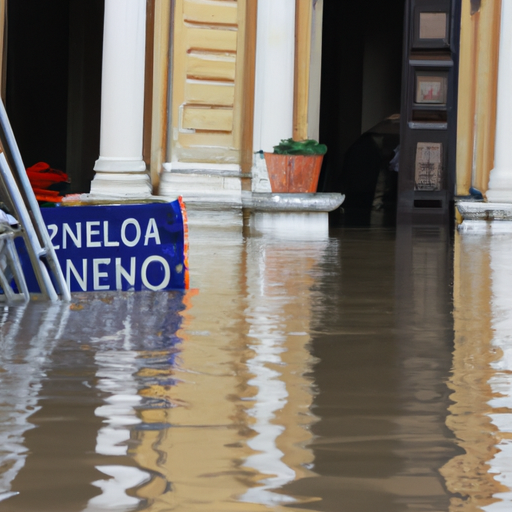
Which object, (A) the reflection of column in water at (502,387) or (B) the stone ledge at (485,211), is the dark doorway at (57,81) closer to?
(B) the stone ledge at (485,211)

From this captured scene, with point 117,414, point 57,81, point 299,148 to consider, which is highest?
point 57,81

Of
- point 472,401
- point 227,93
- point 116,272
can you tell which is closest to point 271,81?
point 227,93

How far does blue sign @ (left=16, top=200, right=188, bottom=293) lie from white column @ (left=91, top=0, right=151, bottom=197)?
4.06 metres

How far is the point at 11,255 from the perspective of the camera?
153 inches

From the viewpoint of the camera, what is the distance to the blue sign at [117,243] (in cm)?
425

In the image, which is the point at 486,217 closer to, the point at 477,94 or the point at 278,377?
the point at 477,94

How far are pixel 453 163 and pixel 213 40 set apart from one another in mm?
2920

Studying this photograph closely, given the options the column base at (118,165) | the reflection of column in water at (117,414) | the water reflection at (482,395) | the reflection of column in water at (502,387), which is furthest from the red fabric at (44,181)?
the reflection of column in water at (117,414)

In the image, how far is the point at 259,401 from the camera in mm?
2383

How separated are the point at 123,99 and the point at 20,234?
4.75 m

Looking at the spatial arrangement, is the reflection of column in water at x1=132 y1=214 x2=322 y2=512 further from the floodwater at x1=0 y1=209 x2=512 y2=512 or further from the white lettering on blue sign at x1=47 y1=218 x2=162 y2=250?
the white lettering on blue sign at x1=47 y1=218 x2=162 y2=250

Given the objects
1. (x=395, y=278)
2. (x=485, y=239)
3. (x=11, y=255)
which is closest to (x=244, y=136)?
(x=485, y=239)

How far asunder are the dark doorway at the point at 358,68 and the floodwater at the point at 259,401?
12.5m

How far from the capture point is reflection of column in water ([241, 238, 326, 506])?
6.08ft
